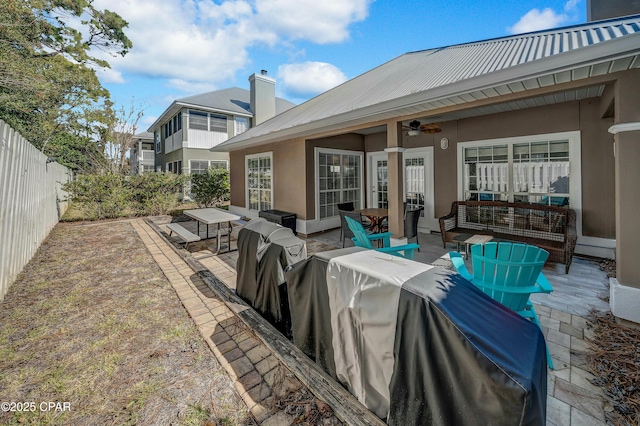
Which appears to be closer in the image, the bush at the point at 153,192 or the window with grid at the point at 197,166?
the bush at the point at 153,192

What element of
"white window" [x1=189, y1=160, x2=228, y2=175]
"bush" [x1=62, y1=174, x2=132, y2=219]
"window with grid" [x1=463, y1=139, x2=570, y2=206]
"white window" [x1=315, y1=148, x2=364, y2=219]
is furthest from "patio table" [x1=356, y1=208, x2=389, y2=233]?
"white window" [x1=189, y1=160, x2=228, y2=175]

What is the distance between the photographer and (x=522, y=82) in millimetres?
3201

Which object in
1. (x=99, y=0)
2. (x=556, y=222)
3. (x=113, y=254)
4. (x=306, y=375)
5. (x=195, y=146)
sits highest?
(x=99, y=0)

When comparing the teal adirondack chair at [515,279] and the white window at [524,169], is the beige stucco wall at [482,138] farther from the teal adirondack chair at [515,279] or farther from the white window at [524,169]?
the teal adirondack chair at [515,279]

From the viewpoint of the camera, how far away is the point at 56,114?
1494 cm

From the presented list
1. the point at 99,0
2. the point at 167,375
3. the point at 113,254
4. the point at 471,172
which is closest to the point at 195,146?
the point at 99,0

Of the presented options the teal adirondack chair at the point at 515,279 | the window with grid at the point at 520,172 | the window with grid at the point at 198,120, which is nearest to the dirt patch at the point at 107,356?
the teal adirondack chair at the point at 515,279

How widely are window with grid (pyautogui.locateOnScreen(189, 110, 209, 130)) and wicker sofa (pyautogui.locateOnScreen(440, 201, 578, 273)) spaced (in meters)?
14.3

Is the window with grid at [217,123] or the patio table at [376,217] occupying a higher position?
the window with grid at [217,123]

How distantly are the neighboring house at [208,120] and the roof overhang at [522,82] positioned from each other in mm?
12083

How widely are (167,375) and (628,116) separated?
507 cm

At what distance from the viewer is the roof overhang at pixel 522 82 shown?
259cm

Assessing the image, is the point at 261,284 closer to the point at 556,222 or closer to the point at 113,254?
the point at 113,254

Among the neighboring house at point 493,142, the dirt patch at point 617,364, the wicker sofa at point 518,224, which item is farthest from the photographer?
the wicker sofa at point 518,224
